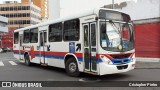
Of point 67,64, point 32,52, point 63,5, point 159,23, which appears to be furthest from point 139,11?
point 63,5

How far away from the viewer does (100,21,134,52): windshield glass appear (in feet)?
35.0

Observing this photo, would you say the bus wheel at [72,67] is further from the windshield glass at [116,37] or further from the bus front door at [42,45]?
the bus front door at [42,45]

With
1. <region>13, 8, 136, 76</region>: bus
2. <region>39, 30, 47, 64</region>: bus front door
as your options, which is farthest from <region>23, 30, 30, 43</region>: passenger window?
<region>13, 8, 136, 76</region>: bus

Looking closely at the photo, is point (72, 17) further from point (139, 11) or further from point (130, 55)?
point (139, 11)

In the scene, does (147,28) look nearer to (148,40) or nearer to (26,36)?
(148,40)

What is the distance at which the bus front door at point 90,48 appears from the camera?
10836mm

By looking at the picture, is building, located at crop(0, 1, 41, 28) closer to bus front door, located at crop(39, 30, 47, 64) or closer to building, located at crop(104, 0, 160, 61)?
building, located at crop(104, 0, 160, 61)

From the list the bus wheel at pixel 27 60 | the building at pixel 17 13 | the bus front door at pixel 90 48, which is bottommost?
the bus wheel at pixel 27 60

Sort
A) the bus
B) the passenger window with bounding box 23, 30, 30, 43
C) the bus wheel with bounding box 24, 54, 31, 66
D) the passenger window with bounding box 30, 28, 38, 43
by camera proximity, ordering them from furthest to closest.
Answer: the bus wheel with bounding box 24, 54, 31, 66, the passenger window with bounding box 23, 30, 30, 43, the passenger window with bounding box 30, 28, 38, 43, the bus

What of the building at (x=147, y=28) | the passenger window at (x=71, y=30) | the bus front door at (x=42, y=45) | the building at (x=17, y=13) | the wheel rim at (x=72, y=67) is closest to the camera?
the passenger window at (x=71, y=30)

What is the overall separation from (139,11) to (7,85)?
1501 cm

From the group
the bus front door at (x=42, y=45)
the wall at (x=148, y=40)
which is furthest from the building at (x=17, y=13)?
the bus front door at (x=42, y=45)

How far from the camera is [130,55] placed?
37.5 ft

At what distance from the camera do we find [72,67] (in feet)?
40.8
